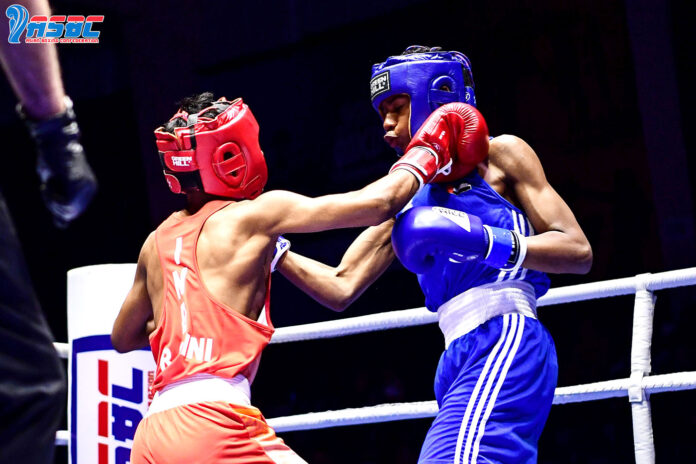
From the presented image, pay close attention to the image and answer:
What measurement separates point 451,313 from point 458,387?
0.73 ft

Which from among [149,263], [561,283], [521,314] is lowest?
[561,283]

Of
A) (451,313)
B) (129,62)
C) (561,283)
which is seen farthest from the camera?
(129,62)

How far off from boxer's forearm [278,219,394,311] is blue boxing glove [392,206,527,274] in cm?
45

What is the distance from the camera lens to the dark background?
539cm

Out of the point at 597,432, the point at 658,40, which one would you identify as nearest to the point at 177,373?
the point at 597,432

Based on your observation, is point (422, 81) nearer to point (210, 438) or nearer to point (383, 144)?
point (210, 438)

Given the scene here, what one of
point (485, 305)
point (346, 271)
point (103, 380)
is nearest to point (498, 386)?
point (485, 305)

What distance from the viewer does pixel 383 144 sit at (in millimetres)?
6188

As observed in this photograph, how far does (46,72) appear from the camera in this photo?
3.71 feet

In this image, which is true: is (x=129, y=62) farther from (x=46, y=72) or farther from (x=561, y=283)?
(x=46, y=72)

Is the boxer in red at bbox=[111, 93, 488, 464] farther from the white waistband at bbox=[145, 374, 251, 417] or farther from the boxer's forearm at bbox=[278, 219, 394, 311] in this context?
the boxer's forearm at bbox=[278, 219, 394, 311]

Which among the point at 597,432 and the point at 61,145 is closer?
the point at 61,145

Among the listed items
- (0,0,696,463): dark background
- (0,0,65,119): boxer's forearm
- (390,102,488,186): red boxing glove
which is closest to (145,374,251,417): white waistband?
(390,102,488,186): red boxing glove

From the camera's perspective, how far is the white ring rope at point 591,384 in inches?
93.0
